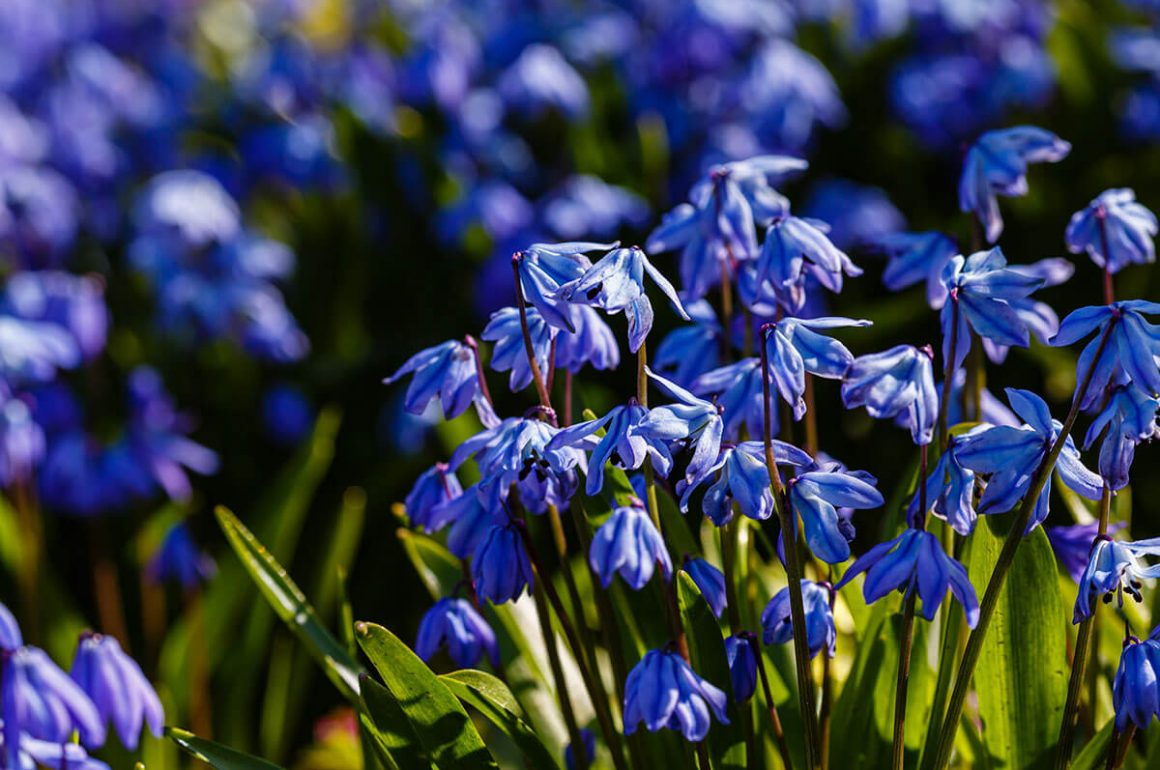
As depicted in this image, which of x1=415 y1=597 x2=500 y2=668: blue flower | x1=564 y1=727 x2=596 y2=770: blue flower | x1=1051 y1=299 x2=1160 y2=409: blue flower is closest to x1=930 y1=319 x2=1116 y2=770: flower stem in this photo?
x1=1051 y1=299 x2=1160 y2=409: blue flower

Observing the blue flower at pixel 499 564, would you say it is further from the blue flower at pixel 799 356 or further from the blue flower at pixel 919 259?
the blue flower at pixel 919 259

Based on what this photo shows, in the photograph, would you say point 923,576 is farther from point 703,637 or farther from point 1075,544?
point 1075,544

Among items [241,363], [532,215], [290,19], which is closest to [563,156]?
[532,215]

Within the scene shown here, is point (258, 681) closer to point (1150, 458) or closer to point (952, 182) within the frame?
point (1150, 458)

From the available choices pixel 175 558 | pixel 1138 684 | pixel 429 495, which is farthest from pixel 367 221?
pixel 1138 684

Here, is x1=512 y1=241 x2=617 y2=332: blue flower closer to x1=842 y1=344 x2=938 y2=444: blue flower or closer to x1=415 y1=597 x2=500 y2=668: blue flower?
x1=842 y1=344 x2=938 y2=444: blue flower

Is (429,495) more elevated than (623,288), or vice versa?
(623,288)

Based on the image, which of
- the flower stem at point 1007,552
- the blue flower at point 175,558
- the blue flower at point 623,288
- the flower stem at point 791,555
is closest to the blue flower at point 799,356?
the flower stem at point 791,555
